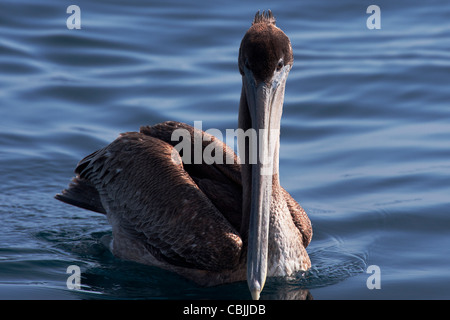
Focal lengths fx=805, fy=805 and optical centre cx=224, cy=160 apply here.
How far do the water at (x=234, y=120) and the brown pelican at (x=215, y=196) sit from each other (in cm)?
20

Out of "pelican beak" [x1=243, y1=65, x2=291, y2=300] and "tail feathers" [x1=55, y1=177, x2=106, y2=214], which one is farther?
"tail feathers" [x1=55, y1=177, x2=106, y2=214]

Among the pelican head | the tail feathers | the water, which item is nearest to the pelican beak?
the pelican head

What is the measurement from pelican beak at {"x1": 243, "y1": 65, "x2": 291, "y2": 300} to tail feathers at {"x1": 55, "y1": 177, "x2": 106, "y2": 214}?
2.16m

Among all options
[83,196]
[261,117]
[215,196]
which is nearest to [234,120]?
[83,196]

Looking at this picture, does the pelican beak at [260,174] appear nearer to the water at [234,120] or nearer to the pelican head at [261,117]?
the pelican head at [261,117]

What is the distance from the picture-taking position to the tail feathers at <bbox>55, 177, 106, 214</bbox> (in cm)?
721

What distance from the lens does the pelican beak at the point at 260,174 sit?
5.43 meters

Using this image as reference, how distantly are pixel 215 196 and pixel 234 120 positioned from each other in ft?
12.6

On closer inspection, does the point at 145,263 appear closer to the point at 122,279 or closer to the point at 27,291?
the point at 122,279

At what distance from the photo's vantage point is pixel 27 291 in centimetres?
604

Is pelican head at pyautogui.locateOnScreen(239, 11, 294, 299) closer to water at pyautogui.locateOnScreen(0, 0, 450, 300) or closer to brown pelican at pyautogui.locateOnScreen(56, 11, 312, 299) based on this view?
brown pelican at pyautogui.locateOnScreen(56, 11, 312, 299)

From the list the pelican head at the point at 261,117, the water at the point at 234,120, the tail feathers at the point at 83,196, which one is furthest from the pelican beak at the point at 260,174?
the tail feathers at the point at 83,196

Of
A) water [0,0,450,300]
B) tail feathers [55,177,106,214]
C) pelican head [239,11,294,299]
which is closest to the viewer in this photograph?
pelican head [239,11,294,299]

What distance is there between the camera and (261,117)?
17.9 ft
